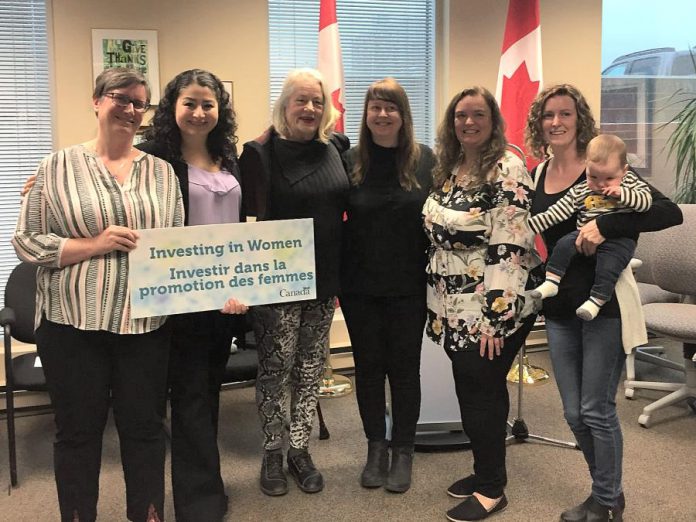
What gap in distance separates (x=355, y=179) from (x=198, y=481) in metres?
1.17

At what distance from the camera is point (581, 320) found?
1901 millimetres

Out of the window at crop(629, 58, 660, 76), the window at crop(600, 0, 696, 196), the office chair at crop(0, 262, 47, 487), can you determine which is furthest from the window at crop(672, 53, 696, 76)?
the office chair at crop(0, 262, 47, 487)

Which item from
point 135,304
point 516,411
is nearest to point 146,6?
point 135,304

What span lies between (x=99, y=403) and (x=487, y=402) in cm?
121

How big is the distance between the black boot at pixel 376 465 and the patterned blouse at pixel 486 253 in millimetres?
625

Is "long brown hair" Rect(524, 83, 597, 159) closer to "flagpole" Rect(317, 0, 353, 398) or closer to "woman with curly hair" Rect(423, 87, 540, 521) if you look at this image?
"woman with curly hair" Rect(423, 87, 540, 521)

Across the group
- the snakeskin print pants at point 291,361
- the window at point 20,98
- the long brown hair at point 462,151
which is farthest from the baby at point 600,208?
the window at point 20,98

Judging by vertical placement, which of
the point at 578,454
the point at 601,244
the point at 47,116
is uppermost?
the point at 47,116

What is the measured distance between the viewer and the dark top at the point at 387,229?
2145 millimetres

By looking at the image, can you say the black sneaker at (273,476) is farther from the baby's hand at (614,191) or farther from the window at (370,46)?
the window at (370,46)

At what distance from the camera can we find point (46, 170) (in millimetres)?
1627

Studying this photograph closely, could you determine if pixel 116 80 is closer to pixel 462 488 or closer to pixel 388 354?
pixel 388 354

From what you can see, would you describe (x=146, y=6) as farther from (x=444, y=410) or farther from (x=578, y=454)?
(x=578, y=454)

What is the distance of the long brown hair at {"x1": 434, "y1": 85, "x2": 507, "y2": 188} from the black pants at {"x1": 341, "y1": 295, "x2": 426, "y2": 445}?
48 cm
